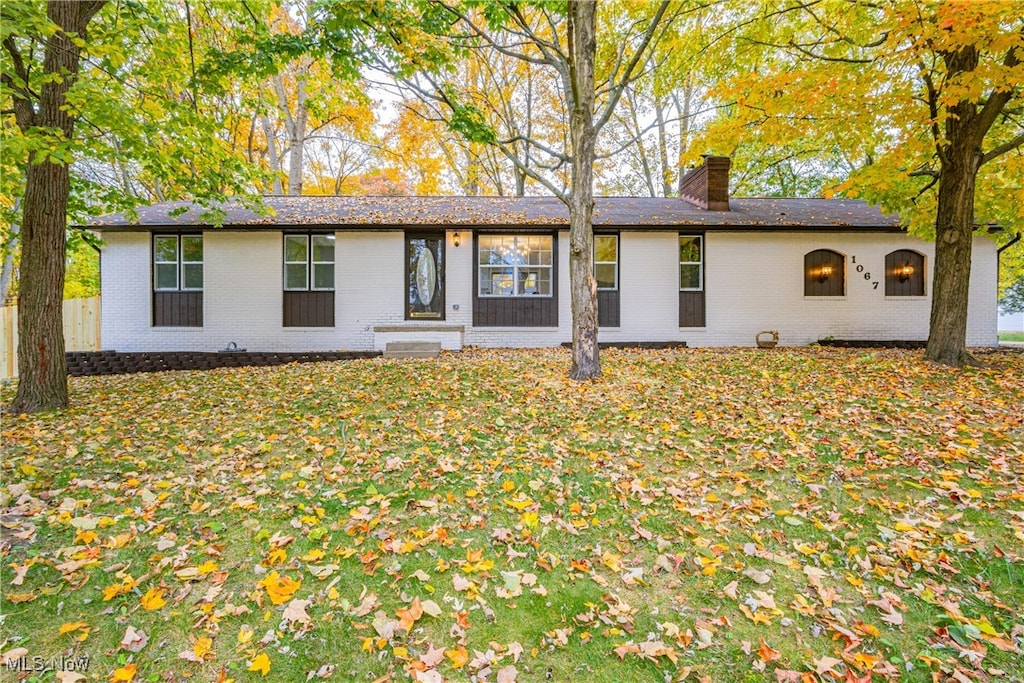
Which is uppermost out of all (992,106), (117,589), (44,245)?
(992,106)

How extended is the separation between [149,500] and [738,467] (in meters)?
4.78

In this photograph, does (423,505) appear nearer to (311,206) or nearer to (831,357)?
(831,357)

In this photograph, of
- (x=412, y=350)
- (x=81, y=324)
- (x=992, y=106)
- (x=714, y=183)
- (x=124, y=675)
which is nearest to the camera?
(x=124, y=675)

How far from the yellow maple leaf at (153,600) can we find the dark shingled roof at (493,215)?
32.5ft

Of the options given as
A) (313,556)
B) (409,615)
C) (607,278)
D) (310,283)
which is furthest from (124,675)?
(607,278)

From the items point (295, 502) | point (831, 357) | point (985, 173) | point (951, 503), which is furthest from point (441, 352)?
point (985, 173)

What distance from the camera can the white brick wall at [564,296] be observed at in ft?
38.4

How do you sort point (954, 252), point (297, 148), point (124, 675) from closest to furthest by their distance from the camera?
point (124, 675)
point (954, 252)
point (297, 148)

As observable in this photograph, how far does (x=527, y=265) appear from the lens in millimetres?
12055

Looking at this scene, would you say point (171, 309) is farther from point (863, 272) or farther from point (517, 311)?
point (863, 272)

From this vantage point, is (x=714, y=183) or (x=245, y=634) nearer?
(x=245, y=634)

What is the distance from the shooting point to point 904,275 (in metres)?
12.1

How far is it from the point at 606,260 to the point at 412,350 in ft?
18.3

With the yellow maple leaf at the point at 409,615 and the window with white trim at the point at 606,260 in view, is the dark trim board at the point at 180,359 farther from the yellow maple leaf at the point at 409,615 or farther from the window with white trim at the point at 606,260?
the yellow maple leaf at the point at 409,615
